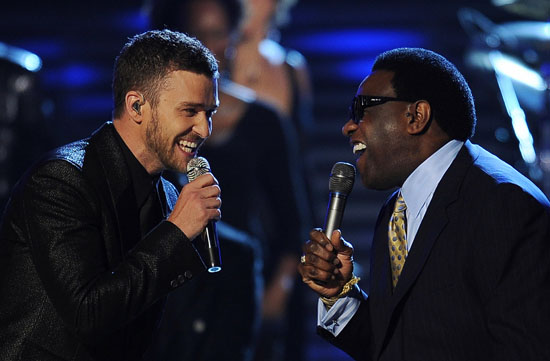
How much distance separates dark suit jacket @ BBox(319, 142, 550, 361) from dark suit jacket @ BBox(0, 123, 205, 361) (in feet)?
2.08

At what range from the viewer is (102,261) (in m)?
2.05

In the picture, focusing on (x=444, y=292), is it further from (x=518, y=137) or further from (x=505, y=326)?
(x=518, y=137)

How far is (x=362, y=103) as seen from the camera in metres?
2.43

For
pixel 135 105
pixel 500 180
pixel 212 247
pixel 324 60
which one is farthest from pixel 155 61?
pixel 324 60

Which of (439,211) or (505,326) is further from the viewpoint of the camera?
(439,211)

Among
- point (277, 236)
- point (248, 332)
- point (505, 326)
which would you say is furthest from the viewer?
point (277, 236)

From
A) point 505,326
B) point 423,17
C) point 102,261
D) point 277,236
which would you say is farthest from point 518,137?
point 102,261

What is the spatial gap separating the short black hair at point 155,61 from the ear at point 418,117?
66cm

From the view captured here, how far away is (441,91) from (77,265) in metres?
1.24

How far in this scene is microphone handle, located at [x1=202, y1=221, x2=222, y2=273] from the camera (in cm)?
218

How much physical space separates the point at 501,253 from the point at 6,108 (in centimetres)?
326

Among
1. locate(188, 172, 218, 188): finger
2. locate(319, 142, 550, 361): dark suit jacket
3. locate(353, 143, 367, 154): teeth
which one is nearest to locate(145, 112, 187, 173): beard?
locate(188, 172, 218, 188): finger

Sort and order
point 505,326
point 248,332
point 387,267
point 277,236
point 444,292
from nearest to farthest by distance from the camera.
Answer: point 505,326 < point 444,292 < point 387,267 < point 248,332 < point 277,236

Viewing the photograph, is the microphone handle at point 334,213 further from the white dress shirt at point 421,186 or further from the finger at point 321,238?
the white dress shirt at point 421,186
